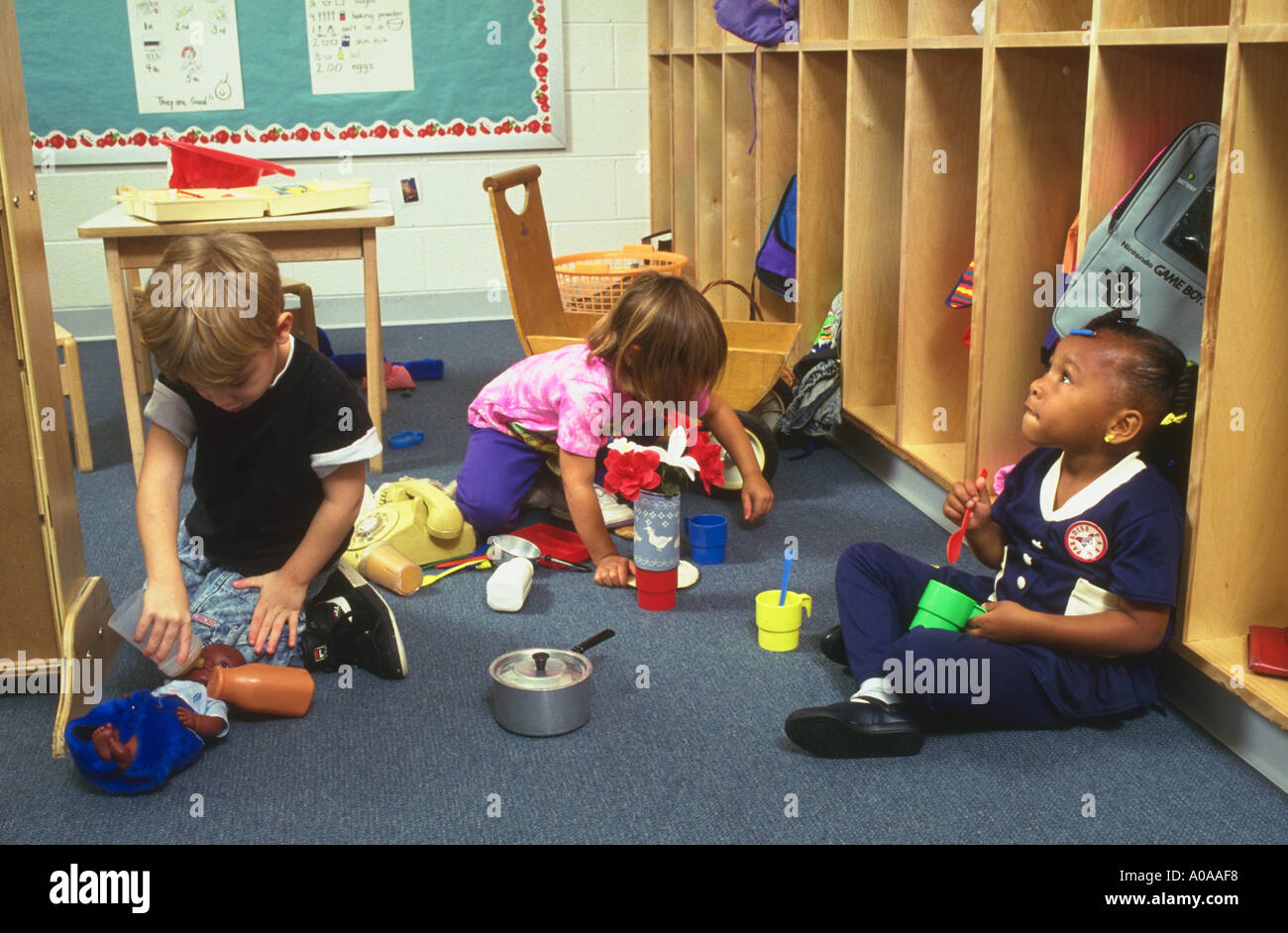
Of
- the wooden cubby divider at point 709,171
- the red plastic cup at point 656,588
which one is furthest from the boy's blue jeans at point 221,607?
the wooden cubby divider at point 709,171

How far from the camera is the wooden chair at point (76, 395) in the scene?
2902 millimetres

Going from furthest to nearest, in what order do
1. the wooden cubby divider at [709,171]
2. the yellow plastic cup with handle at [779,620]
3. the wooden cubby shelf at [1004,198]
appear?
the wooden cubby divider at [709,171]
the yellow plastic cup with handle at [779,620]
the wooden cubby shelf at [1004,198]

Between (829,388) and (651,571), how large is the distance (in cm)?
111

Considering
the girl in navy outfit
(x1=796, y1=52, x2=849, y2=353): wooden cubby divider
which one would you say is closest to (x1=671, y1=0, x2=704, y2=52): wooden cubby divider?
(x1=796, y1=52, x2=849, y2=353): wooden cubby divider

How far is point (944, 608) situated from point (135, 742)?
1135 mm

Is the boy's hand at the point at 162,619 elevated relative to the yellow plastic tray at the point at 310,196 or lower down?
lower down

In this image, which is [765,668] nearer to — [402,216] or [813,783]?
[813,783]

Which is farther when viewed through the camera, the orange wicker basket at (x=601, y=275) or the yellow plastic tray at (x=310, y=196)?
the orange wicker basket at (x=601, y=275)

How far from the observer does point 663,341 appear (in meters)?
2.14

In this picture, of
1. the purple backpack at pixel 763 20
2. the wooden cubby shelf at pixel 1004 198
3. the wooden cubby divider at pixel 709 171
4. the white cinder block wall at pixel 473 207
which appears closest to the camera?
the wooden cubby shelf at pixel 1004 198

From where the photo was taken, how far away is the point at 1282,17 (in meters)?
1.47

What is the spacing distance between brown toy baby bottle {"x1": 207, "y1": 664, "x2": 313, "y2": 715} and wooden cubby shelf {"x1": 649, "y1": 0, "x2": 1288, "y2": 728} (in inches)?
50.2

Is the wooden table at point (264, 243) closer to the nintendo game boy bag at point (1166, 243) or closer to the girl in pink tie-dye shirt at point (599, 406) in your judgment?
the girl in pink tie-dye shirt at point (599, 406)

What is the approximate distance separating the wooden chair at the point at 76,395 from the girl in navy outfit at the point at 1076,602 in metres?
2.09
